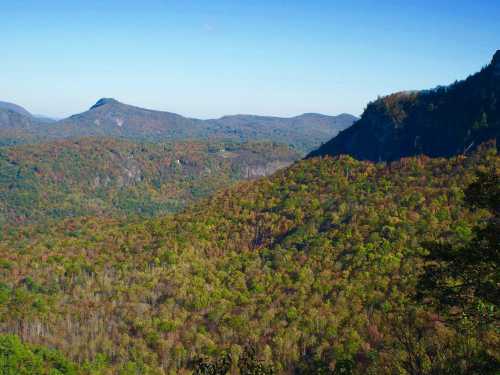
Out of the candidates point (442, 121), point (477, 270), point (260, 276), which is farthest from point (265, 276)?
point (442, 121)

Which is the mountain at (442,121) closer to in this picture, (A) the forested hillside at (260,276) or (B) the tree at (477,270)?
(A) the forested hillside at (260,276)

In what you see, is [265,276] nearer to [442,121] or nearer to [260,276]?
[260,276]

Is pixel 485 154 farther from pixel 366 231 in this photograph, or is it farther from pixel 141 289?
pixel 141 289

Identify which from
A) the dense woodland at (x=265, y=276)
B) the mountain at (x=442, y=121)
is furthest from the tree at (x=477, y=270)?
the mountain at (x=442, y=121)

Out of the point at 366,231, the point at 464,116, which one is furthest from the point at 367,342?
the point at 464,116

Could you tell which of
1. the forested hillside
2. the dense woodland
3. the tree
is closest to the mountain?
the dense woodland
